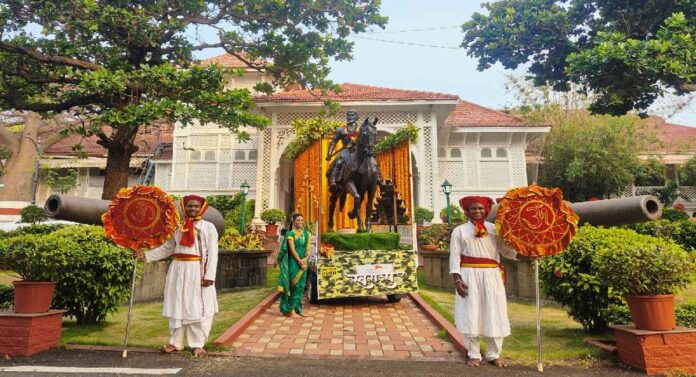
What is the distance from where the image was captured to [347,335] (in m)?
5.34

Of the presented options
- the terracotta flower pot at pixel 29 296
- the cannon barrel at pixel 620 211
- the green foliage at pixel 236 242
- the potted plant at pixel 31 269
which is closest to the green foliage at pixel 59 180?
the green foliage at pixel 236 242

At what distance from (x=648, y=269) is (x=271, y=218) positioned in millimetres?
13516

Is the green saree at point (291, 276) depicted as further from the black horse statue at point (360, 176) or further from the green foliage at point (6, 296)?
the green foliage at point (6, 296)

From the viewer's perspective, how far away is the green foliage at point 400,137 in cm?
835

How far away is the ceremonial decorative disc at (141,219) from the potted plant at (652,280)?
4732mm

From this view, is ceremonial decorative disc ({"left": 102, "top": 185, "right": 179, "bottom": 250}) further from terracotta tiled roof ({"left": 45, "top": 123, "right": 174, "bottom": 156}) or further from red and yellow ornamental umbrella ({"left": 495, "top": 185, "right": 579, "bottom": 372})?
terracotta tiled roof ({"left": 45, "top": 123, "right": 174, "bottom": 156})

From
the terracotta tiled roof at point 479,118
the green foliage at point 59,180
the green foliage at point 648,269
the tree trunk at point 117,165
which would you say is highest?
the terracotta tiled roof at point 479,118

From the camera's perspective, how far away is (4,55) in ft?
33.2

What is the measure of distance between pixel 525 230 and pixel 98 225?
5952mm

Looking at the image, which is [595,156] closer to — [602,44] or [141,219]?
[602,44]

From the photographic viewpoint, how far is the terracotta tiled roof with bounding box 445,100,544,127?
18.6 m

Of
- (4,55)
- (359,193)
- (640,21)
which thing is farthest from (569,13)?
(4,55)

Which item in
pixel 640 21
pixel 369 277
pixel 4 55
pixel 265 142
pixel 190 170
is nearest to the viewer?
pixel 369 277

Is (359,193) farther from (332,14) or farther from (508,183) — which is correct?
(508,183)
